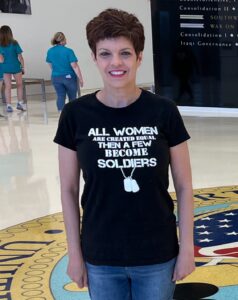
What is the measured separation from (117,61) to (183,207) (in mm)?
482

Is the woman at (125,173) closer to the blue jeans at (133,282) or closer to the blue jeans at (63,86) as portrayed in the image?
the blue jeans at (133,282)

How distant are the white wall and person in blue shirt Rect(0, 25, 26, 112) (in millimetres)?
2603

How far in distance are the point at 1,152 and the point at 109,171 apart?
6376 mm

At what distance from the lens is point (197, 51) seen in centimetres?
969

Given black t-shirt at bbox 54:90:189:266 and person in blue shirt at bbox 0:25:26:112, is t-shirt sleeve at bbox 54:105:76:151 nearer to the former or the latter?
black t-shirt at bbox 54:90:189:266

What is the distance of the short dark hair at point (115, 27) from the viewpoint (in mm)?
1641

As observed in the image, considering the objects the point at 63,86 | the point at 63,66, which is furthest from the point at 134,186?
the point at 63,86

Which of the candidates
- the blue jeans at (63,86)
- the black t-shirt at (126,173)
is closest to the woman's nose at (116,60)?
the black t-shirt at (126,173)

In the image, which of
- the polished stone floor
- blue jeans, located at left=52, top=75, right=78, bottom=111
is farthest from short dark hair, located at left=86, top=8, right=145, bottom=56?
blue jeans, located at left=52, top=75, right=78, bottom=111

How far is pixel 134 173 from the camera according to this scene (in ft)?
5.53

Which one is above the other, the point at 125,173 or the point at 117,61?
the point at 117,61

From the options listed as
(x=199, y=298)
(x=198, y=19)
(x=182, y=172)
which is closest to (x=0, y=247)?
(x=199, y=298)

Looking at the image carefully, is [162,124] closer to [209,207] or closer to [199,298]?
[199,298]

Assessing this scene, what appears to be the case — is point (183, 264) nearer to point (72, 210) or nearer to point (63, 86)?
point (72, 210)
